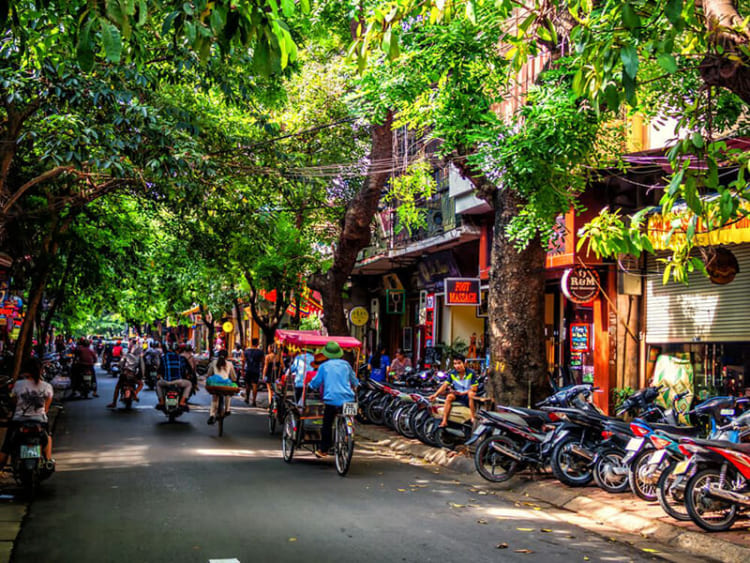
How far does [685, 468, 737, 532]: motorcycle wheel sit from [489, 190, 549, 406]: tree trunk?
4628mm

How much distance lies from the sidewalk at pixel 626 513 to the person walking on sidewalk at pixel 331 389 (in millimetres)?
2222

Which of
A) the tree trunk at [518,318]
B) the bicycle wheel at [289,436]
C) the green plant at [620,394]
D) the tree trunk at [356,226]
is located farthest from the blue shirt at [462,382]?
the tree trunk at [356,226]

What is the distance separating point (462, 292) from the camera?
22.0 meters

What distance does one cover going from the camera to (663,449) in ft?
29.6

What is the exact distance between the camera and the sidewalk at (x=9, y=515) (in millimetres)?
7086

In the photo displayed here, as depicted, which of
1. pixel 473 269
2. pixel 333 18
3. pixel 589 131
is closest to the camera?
pixel 589 131

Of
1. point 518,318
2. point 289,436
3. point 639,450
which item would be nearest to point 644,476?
point 639,450

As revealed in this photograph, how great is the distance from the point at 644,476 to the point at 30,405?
739 centimetres

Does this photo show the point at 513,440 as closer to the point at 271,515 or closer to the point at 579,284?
the point at 271,515

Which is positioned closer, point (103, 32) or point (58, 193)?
point (103, 32)

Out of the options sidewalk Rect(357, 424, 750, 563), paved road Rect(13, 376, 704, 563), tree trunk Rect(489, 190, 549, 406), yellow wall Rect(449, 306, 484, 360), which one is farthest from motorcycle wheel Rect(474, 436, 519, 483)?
yellow wall Rect(449, 306, 484, 360)

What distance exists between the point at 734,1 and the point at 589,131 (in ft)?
12.0

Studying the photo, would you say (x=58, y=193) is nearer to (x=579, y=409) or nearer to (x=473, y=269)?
(x=579, y=409)

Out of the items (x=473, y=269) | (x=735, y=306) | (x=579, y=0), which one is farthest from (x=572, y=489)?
(x=473, y=269)
